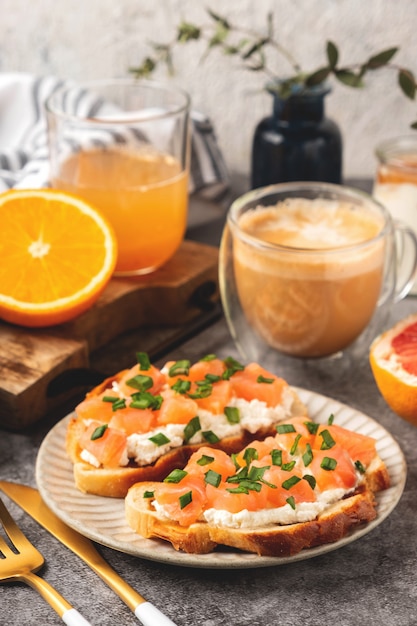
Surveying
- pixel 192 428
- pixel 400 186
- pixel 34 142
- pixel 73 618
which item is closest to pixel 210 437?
pixel 192 428

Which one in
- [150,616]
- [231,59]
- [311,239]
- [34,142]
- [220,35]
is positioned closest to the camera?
[150,616]

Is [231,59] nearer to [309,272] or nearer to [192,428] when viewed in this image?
[309,272]

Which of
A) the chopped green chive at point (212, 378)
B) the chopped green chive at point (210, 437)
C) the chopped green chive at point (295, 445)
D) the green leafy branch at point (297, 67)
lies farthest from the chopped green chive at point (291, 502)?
the green leafy branch at point (297, 67)

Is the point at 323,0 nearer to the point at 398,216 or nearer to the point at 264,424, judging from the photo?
the point at 398,216

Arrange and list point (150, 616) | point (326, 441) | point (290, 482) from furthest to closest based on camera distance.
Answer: point (326, 441), point (290, 482), point (150, 616)

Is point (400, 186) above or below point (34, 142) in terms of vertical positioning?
above

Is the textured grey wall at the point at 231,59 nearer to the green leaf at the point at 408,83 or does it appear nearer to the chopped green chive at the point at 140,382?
the green leaf at the point at 408,83

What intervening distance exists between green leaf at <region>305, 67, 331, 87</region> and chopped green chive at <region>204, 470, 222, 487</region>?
1.04 m

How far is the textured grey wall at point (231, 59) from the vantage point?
250cm

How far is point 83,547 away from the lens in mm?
1271

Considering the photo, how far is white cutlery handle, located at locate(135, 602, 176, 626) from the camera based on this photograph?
1.09 meters

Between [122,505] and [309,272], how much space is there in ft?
1.92

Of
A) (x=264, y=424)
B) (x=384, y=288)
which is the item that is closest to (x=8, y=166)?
(x=384, y=288)

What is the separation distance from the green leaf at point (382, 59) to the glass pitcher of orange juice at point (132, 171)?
0.40m
